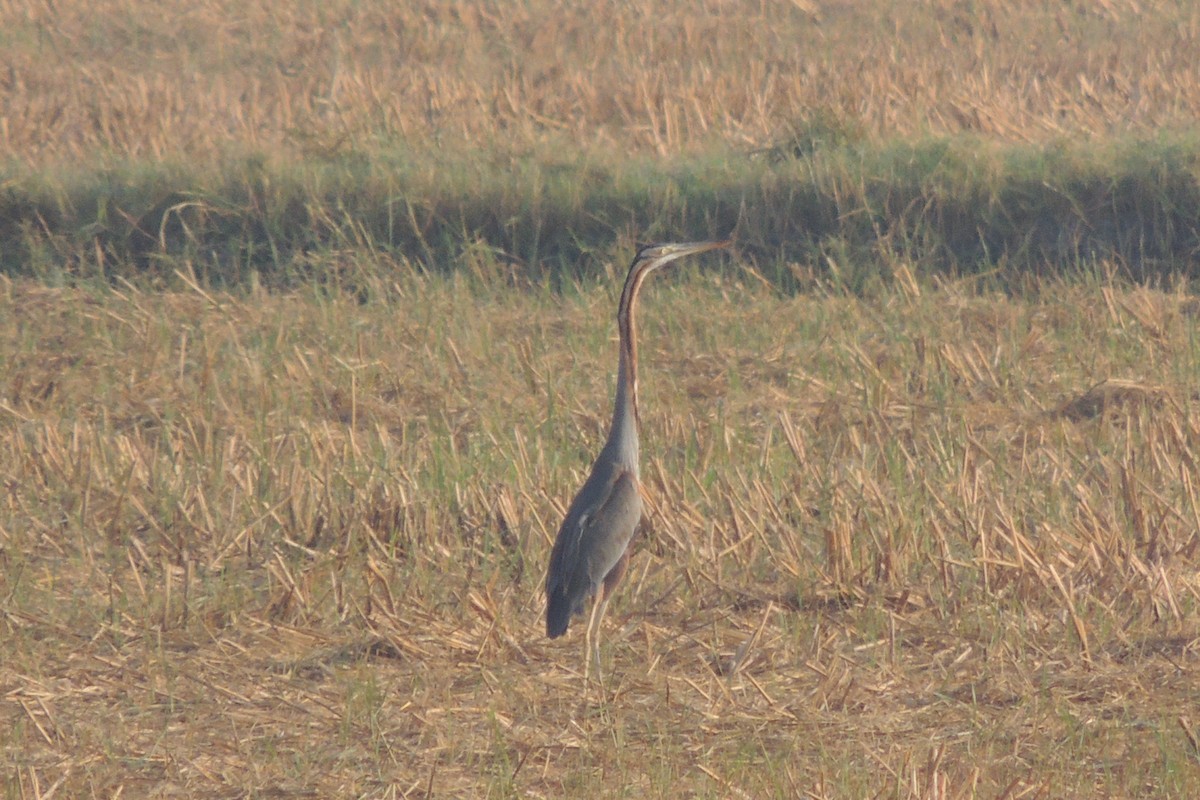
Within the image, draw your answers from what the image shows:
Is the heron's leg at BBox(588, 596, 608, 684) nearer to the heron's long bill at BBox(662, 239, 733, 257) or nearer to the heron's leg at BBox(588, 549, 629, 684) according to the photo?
the heron's leg at BBox(588, 549, 629, 684)

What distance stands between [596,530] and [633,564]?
2.60 ft

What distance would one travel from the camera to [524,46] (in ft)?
52.0

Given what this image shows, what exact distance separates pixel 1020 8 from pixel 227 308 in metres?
10.3

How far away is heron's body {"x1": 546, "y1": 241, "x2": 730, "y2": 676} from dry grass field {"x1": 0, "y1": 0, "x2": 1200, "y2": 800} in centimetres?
22

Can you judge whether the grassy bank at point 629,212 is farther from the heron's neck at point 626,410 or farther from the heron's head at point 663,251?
the heron's neck at point 626,410

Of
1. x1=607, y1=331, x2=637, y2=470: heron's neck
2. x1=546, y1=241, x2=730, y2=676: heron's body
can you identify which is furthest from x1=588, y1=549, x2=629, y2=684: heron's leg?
x1=607, y1=331, x2=637, y2=470: heron's neck

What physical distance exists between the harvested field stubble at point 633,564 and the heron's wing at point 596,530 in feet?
0.88

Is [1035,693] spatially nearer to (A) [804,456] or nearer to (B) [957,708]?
(B) [957,708]

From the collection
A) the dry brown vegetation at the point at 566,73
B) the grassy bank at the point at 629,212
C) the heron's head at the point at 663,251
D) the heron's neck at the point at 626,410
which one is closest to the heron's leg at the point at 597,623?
the heron's neck at the point at 626,410

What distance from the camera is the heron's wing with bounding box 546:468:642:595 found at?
4.54m

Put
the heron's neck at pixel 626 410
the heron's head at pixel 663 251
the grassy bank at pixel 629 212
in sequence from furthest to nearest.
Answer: the grassy bank at pixel 629 212, the heron's head at pixel 663 251, the heron's neck at pixel 626 410

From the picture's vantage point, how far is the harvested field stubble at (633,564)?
13.3ft

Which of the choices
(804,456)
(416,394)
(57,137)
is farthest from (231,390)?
(57,137)

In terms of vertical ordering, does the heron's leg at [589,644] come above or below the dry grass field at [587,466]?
above
